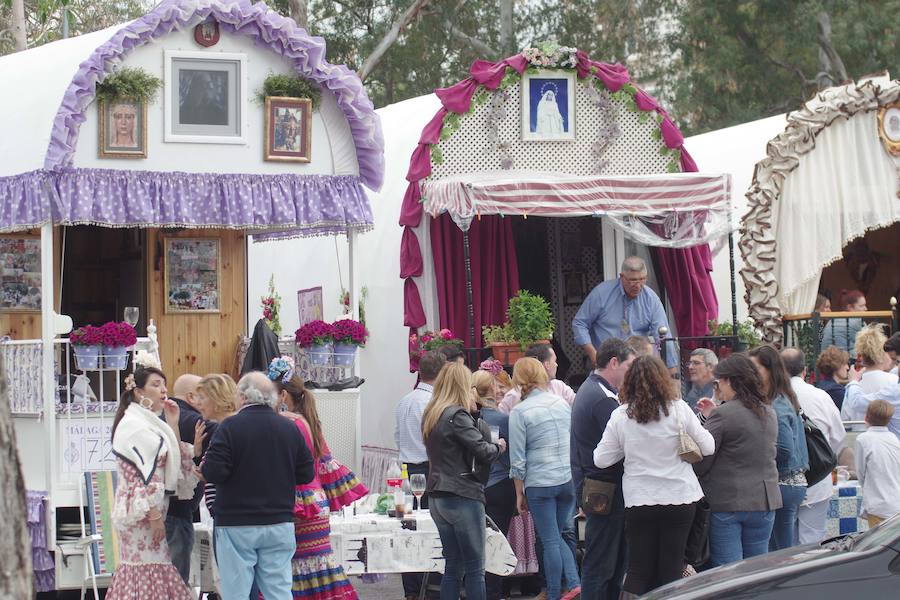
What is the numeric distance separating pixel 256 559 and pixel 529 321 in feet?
18.4

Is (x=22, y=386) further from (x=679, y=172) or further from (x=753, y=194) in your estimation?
(x=753, y=194)

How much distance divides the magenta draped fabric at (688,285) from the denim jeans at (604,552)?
6.34 metres

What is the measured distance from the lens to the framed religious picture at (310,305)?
55.9 ft

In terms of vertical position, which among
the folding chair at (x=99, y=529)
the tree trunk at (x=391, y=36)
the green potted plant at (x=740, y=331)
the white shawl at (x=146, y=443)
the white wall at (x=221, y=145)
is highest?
the tree trunk at (x=391, y=36)

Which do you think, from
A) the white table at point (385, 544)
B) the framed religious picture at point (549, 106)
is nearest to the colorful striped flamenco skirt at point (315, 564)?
the white table at point (385, 544)

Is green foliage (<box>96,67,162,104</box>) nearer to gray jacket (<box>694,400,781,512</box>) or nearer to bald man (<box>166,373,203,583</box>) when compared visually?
bald man (<box>166,373,203,583</box>)

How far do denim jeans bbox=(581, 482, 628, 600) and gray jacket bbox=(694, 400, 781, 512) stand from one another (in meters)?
0.60

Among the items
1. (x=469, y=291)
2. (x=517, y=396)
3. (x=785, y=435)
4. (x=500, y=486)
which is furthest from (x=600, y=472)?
(x=469, y=291)

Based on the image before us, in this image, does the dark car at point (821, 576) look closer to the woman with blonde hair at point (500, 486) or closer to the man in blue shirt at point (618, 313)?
the woman with blonde hair at point (500, 486)

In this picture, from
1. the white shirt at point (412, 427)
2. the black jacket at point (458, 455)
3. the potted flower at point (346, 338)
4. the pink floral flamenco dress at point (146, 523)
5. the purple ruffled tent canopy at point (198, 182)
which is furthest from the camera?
the potted flower at point (346, 338)

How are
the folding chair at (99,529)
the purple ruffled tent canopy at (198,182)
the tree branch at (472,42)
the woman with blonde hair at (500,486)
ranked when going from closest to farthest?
the woman with blonde hair at (500,486)
the folding chair at (99,529)
the purple ruffled tent canopy at (198,182)
the tree branch at (472,42)

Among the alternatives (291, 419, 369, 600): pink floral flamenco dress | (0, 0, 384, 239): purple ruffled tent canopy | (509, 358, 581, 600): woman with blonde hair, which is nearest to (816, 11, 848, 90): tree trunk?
(0, 0, 384, 239): purple ruffled tent canopy

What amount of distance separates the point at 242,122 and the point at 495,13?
2229 centimetres

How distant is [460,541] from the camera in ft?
30.5
